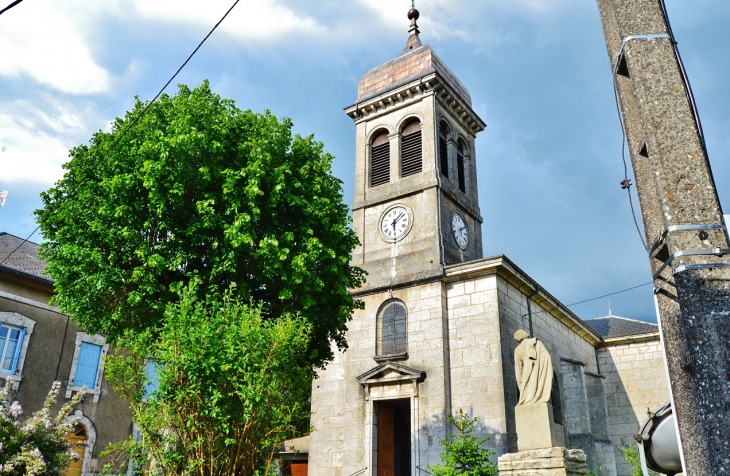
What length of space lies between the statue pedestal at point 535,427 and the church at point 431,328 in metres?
6.36

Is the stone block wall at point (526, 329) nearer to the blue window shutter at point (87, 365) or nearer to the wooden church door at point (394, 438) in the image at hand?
the wooden church door at point (394, 438)

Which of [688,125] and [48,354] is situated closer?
[688,125]

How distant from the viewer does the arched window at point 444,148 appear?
911 inches

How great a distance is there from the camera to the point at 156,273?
39.7 ft

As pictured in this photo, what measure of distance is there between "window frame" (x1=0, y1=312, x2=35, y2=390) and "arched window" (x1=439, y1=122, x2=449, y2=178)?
15.3 metres

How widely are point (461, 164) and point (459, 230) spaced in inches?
150

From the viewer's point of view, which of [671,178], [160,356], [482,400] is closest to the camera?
[671,178]

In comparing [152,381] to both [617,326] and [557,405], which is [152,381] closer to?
[557,405]

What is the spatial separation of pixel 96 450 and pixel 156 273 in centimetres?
984

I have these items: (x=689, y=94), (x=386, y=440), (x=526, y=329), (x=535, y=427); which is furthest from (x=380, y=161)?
(x=689, y=94)

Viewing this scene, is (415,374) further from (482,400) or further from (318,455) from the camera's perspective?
(318,455)

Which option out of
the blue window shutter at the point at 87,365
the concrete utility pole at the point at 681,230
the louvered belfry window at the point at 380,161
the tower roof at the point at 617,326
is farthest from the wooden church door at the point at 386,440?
the concrete utility pole at the point at 681,230

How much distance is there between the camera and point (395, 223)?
21688mm

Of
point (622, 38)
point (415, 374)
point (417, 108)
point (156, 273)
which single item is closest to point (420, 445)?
point (415, 374)
